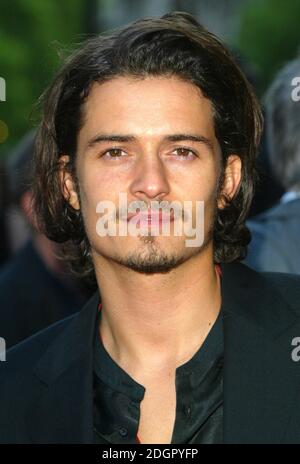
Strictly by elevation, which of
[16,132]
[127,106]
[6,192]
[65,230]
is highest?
[127,106]

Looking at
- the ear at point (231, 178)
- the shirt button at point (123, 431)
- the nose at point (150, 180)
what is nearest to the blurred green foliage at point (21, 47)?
the ear at point (231, 178)

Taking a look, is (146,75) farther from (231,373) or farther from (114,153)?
(231,373)

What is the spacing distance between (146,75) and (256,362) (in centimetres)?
109

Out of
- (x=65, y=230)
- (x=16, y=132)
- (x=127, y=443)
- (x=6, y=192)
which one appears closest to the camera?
(x=127, y=443)

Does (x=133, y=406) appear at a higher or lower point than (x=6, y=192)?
higher

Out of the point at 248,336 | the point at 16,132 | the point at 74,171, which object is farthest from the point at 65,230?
the point at 16,132

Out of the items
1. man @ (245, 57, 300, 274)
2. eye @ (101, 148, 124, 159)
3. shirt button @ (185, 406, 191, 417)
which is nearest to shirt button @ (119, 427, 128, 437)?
shirt button @ (185, 406, 191, 417)

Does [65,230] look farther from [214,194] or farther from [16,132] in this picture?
[16,132]

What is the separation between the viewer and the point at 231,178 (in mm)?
4168

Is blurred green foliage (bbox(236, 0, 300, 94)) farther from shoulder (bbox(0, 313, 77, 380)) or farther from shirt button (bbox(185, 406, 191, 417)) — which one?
shirt button (bbox(185, 406, 191, 417))

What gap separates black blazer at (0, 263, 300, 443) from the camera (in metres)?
3.46

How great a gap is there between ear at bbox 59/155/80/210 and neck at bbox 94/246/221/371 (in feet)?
1.29

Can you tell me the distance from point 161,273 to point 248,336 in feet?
1.24

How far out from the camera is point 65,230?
4480 millimetres
